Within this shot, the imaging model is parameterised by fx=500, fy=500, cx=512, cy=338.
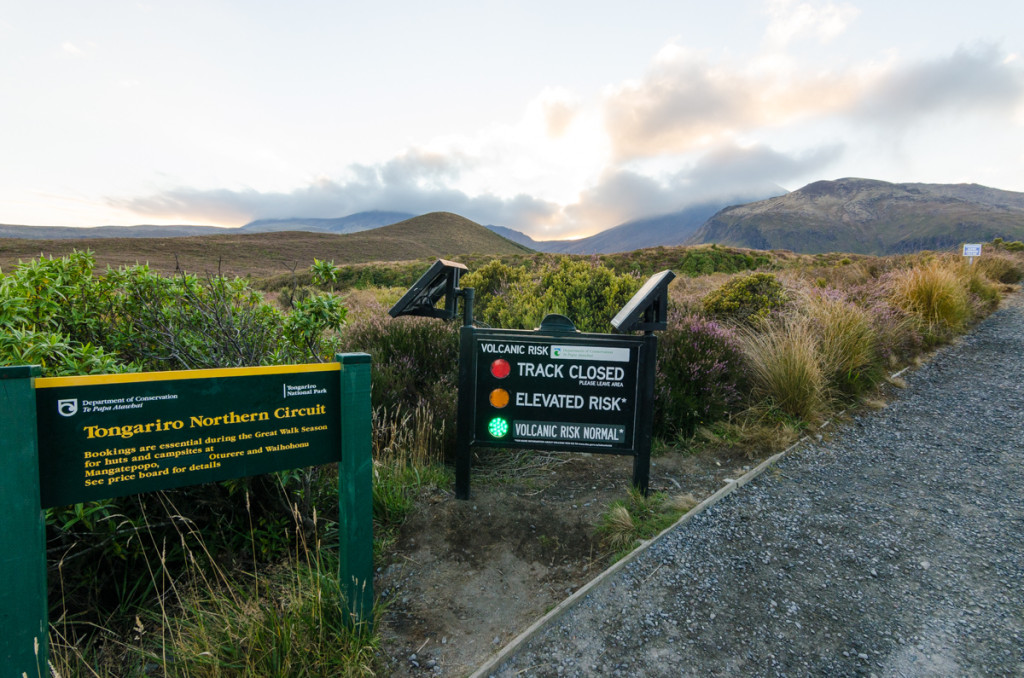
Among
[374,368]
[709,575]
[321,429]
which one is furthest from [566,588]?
[374,368]

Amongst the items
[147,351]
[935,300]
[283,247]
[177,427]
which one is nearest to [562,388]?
[177,427]

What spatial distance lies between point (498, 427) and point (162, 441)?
2.09 m

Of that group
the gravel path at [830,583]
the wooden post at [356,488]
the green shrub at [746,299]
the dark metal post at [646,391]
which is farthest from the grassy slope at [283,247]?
the gravel path at [830,583]

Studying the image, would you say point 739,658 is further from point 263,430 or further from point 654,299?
point 263,430

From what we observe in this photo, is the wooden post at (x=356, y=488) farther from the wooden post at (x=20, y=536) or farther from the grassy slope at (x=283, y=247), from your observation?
the grassy slope at (x=283, y=247)

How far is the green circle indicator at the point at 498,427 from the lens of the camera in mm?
3549

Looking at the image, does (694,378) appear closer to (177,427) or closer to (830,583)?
(830,583)

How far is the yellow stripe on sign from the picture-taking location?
1696 millimetres

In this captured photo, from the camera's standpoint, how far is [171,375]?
188 cm

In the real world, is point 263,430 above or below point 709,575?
above

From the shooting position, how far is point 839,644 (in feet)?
7.96

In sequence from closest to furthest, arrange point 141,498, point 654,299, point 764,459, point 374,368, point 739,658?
point 739,658, point 141,498, point 654,299, point 764,459, point 374,368

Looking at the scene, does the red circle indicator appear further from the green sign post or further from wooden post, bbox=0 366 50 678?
wooden post, bbox=0 366 50 678

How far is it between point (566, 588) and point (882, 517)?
245cm
